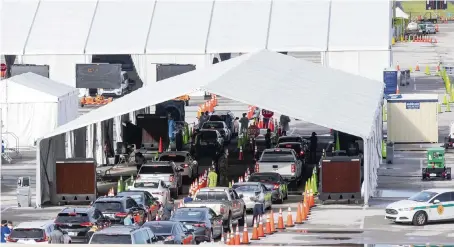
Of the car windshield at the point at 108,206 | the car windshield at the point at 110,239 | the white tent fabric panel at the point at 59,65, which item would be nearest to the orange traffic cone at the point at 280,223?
the car windshield at the point at 108,206

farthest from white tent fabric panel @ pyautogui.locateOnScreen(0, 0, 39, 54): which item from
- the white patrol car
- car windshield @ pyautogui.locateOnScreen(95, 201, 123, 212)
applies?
the white patrol car

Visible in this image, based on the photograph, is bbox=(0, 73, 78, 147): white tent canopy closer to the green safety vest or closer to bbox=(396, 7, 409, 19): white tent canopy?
the green safety vest

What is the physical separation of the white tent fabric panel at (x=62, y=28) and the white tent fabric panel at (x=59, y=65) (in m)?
0.29

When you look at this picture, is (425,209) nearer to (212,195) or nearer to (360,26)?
(212,195)

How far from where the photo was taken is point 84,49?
243 feet

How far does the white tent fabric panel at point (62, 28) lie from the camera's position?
245 feet

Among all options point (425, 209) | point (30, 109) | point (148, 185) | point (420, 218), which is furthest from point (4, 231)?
point (30, 109)

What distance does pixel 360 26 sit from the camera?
235 ft

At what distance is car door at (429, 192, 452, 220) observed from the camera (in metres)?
42.2

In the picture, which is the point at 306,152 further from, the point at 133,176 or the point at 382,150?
the point at 133,176

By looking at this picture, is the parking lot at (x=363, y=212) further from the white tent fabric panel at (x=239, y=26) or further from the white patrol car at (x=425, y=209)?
the white tent fabric panel at (x=239, y=26)

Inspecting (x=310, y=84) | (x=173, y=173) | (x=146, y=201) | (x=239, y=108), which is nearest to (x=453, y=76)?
(x=239, y=108)

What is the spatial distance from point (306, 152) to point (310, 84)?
4030 mm

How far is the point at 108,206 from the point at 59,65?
3574 cm
